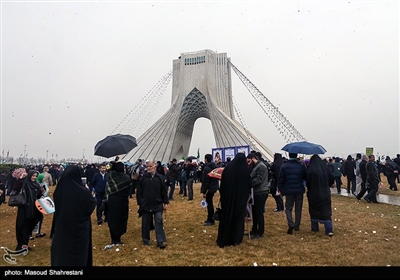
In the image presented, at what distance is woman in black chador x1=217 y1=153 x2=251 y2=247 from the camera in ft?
16.1

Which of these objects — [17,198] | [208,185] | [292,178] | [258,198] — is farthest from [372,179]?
[17,198]

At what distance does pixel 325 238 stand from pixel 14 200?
552 cm

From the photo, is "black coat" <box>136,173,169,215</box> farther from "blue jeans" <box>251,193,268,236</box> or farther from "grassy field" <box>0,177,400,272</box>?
"blue jeans" <box>251,193,268,236</box>

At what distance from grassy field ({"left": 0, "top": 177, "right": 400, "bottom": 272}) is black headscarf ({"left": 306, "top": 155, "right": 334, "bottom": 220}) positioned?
1.40 feet

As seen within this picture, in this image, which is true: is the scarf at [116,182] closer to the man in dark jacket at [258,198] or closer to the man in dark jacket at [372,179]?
the man in dark jacket at [258,198]

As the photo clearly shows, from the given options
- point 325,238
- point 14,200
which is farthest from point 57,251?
point 325,238

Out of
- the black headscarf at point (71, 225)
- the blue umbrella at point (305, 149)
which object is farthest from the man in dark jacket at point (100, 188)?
the blue umbrella at point (305, 149)

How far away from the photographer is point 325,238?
5320 mm

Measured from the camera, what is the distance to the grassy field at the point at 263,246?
420 centimetres

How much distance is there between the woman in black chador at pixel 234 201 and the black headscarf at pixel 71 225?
7.44 ft

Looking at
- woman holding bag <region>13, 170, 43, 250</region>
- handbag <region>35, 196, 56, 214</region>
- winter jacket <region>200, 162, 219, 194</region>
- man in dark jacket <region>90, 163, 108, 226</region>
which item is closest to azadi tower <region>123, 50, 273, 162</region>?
man in dark jacket <region>90, 163, 108, 226</region>

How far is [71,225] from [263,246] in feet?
10.1
